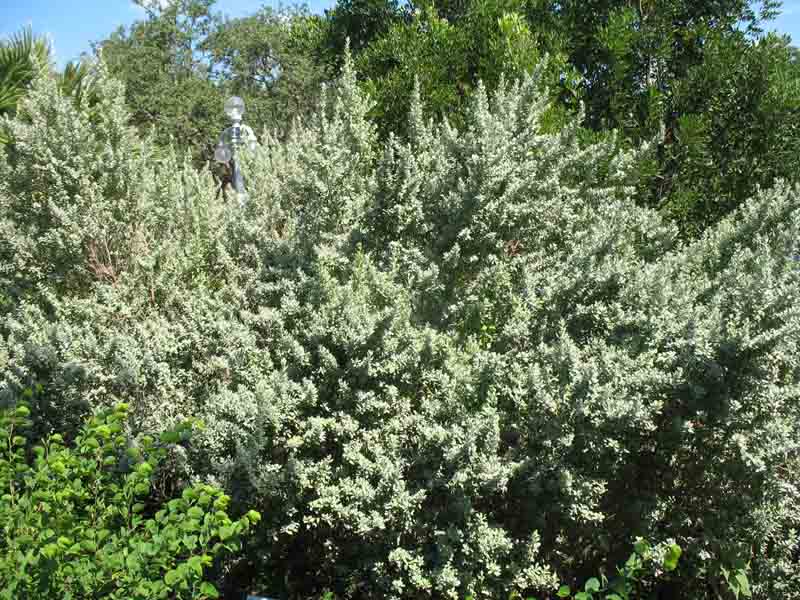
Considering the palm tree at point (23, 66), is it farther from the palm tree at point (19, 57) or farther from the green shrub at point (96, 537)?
the green shrub at point (96, 537)

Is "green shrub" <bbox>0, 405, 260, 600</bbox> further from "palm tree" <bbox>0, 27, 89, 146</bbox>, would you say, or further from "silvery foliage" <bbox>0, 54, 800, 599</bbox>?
"palm tree" <bbox>0, 27, 89, 146</bbox>

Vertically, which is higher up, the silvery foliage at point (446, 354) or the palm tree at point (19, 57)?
the palm tree at point (19, 57)

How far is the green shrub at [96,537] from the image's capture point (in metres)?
2.90

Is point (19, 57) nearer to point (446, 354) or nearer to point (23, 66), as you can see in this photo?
point (23, 66)

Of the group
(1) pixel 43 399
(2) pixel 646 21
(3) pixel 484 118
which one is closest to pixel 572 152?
(3) pixel 484 118

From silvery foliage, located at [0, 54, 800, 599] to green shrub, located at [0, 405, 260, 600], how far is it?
46 cm

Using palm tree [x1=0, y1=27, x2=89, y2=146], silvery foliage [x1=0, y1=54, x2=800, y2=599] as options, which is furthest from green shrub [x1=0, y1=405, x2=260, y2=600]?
palm tree [x1=0, y1=27, x2=89, y2=146]

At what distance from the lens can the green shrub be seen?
2.90 m

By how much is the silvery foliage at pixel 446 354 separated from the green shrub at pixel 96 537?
0.46 meters

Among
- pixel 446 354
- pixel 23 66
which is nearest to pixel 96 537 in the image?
pixel 446 354

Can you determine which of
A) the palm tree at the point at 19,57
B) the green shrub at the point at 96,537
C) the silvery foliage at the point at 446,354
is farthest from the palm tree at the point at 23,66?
the green shrub at the point at 96,537

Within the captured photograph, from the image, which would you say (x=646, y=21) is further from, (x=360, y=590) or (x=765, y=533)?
(x=360, y=590)

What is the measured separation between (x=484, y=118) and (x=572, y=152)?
3.34 ft

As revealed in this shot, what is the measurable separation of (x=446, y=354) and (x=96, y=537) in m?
1.87
